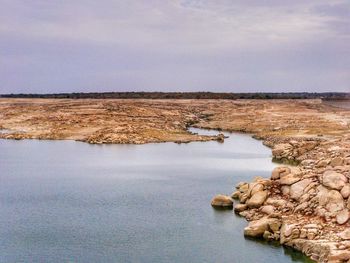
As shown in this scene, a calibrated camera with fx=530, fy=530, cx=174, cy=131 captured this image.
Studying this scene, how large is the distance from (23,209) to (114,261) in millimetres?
11797

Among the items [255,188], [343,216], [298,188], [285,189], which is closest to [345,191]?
[343,216]

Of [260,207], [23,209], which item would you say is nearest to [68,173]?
[23,209]

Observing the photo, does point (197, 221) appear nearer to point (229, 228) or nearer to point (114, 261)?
point (229, 228)

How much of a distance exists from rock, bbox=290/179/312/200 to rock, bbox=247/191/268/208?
187 centimetres

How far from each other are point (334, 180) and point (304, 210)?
8.21 feet

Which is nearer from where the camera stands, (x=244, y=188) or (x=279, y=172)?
(x=279, y=172)

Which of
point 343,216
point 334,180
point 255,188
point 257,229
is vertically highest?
point 334,180

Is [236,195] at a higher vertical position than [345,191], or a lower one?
lower

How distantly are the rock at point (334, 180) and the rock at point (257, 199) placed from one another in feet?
12.9

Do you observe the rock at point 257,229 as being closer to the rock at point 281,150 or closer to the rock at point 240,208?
the rock at point 240,208

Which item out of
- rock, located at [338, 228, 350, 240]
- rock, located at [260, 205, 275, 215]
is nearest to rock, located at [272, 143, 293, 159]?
rock, located at [260, 205, 275, 215]

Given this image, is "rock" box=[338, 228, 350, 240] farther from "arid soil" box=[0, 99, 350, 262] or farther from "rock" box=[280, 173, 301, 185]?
"rock" box=[280, 173, 301, 185]

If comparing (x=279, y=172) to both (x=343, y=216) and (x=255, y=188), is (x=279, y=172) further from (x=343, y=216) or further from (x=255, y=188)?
(x=343, y=216)

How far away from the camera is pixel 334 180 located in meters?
30.0
